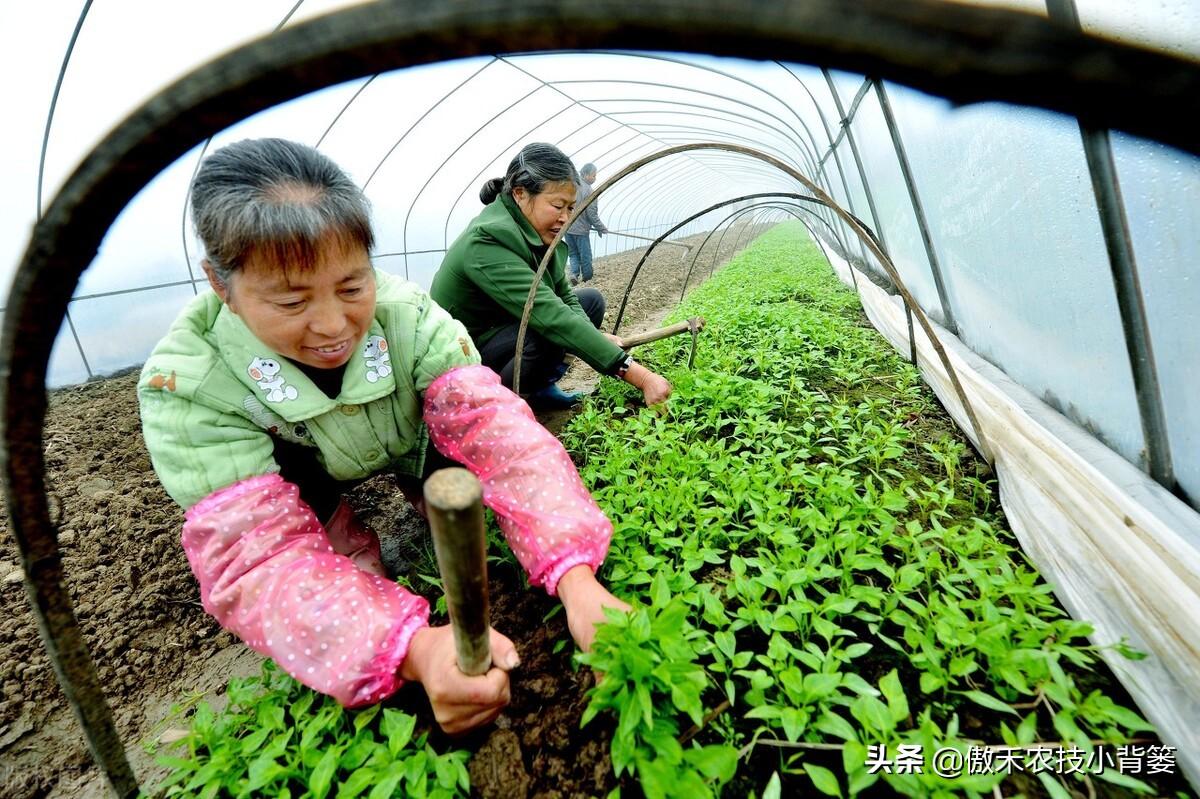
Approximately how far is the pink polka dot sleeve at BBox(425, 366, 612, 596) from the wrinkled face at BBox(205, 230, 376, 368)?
36cm

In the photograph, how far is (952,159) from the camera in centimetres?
300

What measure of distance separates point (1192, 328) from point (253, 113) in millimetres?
1991

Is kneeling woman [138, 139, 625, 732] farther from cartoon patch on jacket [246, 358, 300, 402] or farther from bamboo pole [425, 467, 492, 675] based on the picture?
bamboo pole [425, 467, 492, 675]

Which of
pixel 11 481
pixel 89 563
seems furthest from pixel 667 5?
pixel 89 563

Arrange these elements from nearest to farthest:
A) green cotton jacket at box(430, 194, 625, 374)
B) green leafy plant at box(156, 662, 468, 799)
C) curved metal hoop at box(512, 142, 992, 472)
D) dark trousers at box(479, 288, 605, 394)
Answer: green leafy plant at box(156, 662, 468, 799) < curved metal hoop at box(512, 142, 992, 472) < green cotton jacket at box(430, 194, 625, 374) < dark trousers at box(479, 288, 605, 394)

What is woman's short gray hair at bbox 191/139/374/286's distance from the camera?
3.83ft

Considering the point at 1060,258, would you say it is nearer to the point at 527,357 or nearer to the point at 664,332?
the point at 664,332

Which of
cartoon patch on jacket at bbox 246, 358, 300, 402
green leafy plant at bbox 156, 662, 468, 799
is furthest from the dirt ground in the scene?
cartoon patch on jacket at bbox 246, 358, 300, 402

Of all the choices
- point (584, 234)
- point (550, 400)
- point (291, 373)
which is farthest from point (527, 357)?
point (584, 234)

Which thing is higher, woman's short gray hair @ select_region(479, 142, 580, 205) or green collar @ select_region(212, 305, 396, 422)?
woman's short gray hair @ select_region(479, 142, 580, 205)

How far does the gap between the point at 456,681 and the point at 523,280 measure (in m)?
2.18

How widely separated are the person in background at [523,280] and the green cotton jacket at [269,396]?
1076mm

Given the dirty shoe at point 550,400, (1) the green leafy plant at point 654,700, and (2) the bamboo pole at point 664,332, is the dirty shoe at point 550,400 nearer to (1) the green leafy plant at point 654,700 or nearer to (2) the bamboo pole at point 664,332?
(2) the bamboo pole at point 664,332

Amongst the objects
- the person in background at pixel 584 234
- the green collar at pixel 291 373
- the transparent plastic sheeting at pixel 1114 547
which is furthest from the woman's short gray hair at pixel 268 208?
the person in background at pixel 584 234
